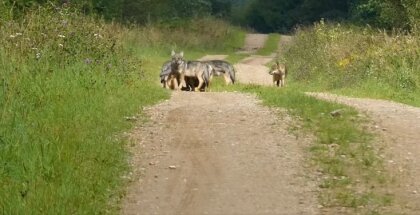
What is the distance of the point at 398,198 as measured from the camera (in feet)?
28.0

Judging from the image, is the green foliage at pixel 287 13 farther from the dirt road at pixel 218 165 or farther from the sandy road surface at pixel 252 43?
the dirt road at pixel 218 165

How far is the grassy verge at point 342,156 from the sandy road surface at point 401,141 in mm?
175

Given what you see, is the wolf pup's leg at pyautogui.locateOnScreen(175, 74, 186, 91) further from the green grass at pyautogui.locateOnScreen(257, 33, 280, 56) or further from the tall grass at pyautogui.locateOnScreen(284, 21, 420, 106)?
the green grass at pyautogui.locateOnScreen(257, 33, 280, 56)

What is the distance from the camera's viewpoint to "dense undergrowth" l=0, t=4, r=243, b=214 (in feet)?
26.7

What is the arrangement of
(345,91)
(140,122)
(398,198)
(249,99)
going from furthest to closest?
(345,91), (249,99), (140,122), (398,198)

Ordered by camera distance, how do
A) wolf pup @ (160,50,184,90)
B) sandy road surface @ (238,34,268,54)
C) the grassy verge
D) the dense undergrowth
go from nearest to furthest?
the dense undergrowth < the grassy verge < wolf pup @ (160,50,184,90) < sandy road surface @ (238,34,268,54)

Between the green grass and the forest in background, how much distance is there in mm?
1706

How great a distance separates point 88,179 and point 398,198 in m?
2.99

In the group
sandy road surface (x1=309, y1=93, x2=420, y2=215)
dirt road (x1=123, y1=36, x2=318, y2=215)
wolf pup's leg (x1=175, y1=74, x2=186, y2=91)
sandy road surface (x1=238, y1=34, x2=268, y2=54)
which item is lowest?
sandy road surface (x1=238, y1=34, x2=268, y2=54)

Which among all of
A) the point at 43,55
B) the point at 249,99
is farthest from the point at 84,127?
the point at 249,99

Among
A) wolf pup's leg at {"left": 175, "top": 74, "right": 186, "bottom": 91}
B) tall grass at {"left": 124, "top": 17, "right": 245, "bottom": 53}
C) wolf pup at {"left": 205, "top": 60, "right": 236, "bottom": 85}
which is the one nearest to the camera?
wolf pup's leg at {"left": 175, "top": 74, "right": 186, "bottom": 91}

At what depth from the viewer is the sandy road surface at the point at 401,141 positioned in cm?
876

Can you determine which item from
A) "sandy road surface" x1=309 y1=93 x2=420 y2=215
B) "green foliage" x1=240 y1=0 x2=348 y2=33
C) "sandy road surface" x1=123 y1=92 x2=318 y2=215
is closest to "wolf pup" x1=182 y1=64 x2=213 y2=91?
"sandy road surface" x1=309 y1=93 x2=420 y2=215

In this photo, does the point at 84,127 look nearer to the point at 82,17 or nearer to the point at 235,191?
the point at 235,191
